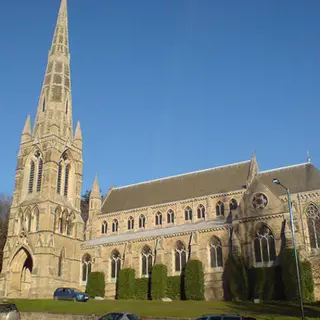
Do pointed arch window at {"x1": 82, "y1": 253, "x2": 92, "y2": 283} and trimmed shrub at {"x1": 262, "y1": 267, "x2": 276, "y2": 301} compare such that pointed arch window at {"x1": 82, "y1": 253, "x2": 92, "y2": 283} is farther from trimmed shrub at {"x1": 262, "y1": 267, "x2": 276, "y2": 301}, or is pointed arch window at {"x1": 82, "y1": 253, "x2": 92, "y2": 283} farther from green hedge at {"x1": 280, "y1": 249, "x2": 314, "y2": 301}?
green hedge at {"x1": 280, "y1": 249, "x2": 314, "y2": 301}

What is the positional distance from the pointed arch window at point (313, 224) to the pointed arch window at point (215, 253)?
8.56m

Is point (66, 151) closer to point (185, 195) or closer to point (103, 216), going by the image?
point (103, 216)

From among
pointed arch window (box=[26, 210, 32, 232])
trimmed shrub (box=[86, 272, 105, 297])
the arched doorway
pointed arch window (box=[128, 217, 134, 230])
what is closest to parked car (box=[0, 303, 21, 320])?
trimmed shrub (box=[86, 272, 105, 297])

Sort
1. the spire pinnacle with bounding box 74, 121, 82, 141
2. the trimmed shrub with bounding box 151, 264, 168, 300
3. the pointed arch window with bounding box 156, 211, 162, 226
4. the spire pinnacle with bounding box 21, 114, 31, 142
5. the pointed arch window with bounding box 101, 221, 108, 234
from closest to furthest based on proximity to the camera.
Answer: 1. the trimmed shrub with bounding box 151, 264, 168, 300
2. the pointed arch window with bounding box 156, 211, 162, 226
3. the spire pinnacle with bounding box 21, 114, 31, 142
4. the pointed arch window with bounding box 101, 221, 108, 234
5. the spire pinnacle with bounding box 74, 121, 82, 141

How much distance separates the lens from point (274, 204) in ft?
125

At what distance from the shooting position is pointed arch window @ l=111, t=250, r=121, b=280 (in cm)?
4601

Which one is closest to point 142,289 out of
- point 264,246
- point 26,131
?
point 264,246

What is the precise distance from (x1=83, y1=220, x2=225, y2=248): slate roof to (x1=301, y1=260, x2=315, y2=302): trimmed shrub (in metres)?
9.08

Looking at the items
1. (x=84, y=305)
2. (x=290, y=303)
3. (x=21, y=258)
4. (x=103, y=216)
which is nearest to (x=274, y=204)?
(x=290, y=303)

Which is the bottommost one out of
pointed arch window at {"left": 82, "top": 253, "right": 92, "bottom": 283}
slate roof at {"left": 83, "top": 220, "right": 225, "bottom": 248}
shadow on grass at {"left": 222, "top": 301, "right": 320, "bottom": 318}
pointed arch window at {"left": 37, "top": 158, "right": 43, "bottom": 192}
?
shadow on grass at {"left": 222, "top": 301, "right": 320, "bottom": 318}

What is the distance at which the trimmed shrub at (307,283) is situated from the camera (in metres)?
33.4

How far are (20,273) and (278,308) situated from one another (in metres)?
28.7

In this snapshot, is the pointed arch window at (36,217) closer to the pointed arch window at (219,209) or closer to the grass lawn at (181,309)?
the grass lawn at (181,309)

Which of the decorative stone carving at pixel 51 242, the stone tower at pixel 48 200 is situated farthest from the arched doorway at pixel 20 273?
the decorative stone carving at pixel 51 242
